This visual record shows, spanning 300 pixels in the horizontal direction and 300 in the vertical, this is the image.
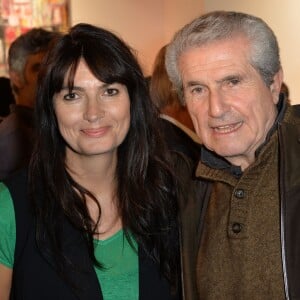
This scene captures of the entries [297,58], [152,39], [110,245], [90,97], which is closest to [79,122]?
[90,97]

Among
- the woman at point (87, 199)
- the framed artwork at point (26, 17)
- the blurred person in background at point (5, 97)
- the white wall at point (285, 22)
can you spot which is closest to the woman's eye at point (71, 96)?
the woman at point (87, 199)

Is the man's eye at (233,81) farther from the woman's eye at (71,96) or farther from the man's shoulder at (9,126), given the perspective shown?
the man's shoulder at (9,126)

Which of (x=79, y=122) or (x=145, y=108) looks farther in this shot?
(x=145, y=108)

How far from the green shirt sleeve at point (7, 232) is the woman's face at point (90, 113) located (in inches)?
11.1

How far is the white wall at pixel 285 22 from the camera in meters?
3.84

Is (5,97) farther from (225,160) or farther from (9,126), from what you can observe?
(225,160)

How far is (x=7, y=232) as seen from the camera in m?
1.70

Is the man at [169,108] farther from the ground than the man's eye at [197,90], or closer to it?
closer to it

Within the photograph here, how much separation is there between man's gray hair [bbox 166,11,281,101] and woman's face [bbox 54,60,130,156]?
0.93 feet

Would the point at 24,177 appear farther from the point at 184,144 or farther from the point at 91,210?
the point at 184,144

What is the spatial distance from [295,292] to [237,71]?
2.10ft

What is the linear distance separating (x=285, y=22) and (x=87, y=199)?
257cm

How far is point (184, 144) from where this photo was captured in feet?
7.98

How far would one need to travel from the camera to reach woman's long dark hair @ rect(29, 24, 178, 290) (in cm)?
175
